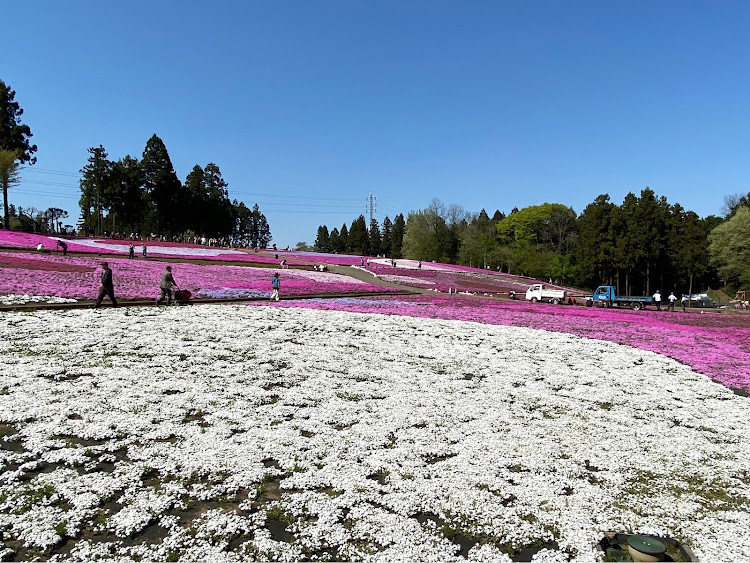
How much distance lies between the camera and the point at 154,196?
84.6 metres

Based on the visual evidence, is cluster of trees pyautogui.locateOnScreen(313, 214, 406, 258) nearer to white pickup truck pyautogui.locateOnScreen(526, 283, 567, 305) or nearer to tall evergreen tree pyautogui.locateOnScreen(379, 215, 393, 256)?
tall evergreen tree pyautogui.locateOnScreen(379, 215, 393, 256)

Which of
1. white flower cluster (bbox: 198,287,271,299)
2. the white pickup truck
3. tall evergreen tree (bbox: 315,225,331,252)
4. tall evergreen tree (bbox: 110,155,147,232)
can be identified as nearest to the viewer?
white flower cluster (bbox: 198,287,271,299)

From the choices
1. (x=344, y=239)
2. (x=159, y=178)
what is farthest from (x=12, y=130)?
(x=344, y=239)

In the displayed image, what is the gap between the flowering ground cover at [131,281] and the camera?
2278 cm

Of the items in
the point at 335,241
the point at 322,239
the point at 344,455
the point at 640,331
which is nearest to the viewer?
the point at 344,455

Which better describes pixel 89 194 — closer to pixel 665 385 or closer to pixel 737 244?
pixel 665 385

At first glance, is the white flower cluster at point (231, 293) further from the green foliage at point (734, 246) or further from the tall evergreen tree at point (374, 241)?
the tall evergreen tree at point (374, 241)

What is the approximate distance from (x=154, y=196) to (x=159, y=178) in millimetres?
3578

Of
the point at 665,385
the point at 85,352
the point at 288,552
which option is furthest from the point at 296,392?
the point at 665,385

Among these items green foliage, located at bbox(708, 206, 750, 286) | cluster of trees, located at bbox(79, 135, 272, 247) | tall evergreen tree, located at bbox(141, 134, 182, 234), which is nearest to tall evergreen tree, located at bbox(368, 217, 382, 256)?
cluster of trees, located at bbox(79, 135, 272, 247)

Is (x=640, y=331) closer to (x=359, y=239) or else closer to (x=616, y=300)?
(x=616, y=300)

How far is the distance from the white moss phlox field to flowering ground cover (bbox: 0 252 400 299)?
10.1 m

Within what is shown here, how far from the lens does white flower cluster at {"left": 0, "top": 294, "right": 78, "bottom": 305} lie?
61.3 ft

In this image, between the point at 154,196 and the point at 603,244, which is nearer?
the point at 603,244
